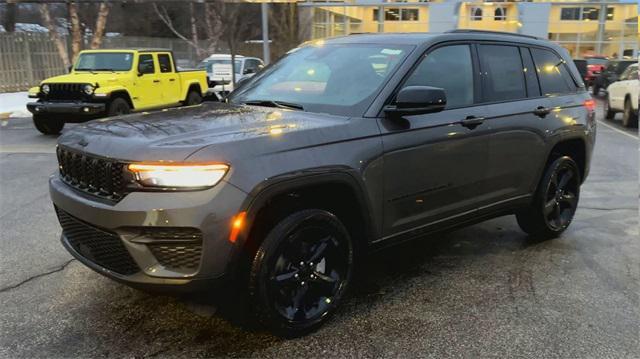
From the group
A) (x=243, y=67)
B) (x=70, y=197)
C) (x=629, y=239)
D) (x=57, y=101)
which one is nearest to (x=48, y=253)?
(x=70, y=197)

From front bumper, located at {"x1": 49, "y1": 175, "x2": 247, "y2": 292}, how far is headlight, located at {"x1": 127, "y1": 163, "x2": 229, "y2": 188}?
0.05 m

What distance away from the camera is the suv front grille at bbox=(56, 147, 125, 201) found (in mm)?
2924

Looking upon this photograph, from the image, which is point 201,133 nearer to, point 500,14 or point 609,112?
point 609,112

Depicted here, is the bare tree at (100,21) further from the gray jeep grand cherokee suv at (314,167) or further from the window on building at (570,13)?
the gray jeep grand cherokee suv at (314,167)

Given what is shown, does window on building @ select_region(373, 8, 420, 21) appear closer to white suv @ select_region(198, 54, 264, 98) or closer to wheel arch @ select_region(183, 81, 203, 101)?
white suv @ select_region(198, 54, 264, 98)

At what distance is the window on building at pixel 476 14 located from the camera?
26.6 metres

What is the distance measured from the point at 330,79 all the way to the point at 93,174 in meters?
1.72

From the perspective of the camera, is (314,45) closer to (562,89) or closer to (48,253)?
(562,89)

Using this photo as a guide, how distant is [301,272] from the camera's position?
3.28 metres

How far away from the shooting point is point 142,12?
124 feet

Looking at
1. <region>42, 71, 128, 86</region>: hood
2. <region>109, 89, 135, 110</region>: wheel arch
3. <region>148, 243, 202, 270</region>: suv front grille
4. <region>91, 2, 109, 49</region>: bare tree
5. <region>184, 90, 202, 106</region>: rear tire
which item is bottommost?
<region>184, 90, 202, 106</region>: rear tire

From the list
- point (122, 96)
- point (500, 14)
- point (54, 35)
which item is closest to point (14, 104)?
point (54, 35)

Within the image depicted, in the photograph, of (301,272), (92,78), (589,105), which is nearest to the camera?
(301,272)

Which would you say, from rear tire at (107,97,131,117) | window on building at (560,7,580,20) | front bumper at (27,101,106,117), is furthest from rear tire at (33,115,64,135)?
window on building at (560,7,580,20)
